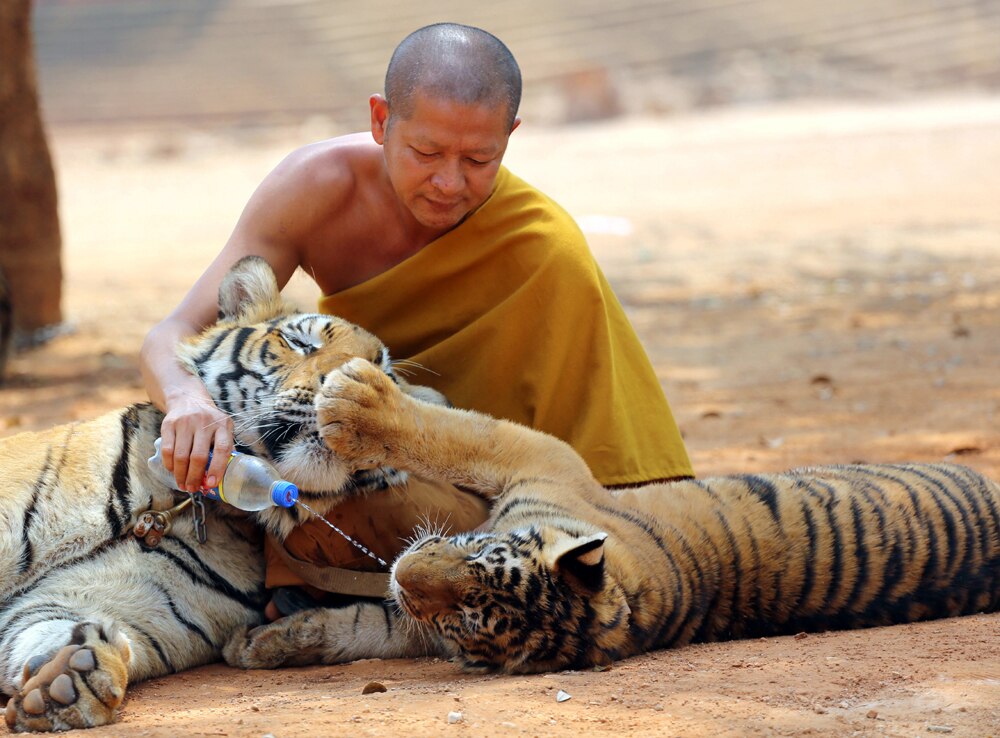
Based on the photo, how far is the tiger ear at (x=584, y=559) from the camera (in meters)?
2.49

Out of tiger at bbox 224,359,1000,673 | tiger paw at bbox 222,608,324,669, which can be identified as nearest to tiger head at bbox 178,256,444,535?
tiger at bbox 224,359,1000,673

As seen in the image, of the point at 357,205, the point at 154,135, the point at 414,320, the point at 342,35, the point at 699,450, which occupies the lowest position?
the point at 699,450

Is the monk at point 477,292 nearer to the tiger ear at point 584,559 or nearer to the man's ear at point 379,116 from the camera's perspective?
the man's ear at point 379,116

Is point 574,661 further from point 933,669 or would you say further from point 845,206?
point 845,206

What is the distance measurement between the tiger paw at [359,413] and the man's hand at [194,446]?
0.78 feet

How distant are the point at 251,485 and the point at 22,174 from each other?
5012mm

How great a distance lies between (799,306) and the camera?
8273mm

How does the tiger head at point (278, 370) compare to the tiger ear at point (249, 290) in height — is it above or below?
below

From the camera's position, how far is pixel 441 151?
3258 mm


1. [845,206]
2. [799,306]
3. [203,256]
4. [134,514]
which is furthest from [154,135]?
[134,514]

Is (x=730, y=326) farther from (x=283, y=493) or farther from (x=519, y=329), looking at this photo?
(x=283, y=493)

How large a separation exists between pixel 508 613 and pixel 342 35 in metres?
19.9

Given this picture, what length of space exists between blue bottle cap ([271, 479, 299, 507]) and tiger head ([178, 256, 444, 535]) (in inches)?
3.0

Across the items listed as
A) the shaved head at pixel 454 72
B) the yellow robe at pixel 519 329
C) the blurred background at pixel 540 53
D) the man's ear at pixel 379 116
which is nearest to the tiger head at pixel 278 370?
the yellow robe at pixel 519 329
